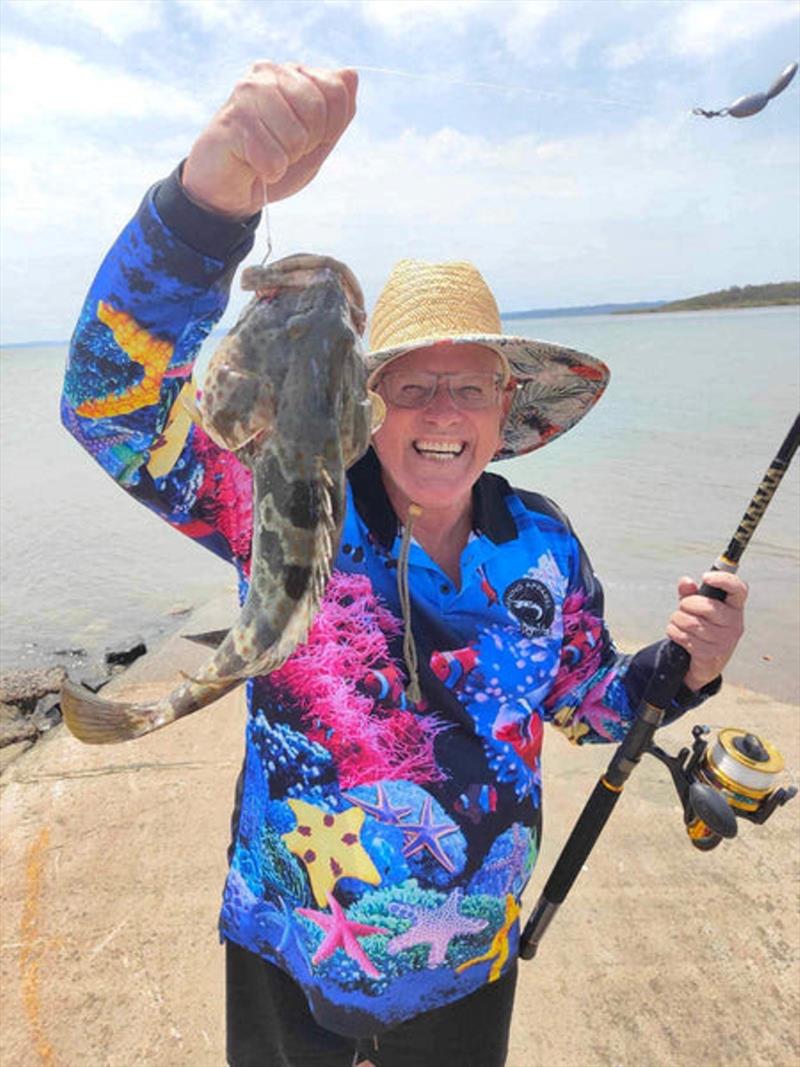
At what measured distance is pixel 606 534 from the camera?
14.0 m

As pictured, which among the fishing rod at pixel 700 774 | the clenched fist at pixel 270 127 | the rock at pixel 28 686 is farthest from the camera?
the rock at pixel 28 686

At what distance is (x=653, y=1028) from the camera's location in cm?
368

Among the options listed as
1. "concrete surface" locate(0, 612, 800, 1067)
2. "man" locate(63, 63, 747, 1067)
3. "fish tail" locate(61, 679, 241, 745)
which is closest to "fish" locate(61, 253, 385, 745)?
"fish tail" locate(61, 679, 241, 745)

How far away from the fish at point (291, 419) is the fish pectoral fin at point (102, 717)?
269 millimetres

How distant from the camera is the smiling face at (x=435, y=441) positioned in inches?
89.2

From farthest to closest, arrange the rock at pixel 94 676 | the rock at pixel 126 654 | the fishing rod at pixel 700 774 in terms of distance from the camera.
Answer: the rock at pixel 126 654 → the rock at pixel 94 676 → the fishing rod at pixel 700 774

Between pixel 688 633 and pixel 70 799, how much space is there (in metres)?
4.52

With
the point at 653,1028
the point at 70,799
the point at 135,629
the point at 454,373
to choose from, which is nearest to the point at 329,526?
the point at 454,373

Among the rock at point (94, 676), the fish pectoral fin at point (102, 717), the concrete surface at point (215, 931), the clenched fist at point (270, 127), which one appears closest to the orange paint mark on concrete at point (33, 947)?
the concrete surface at point (215, 931)

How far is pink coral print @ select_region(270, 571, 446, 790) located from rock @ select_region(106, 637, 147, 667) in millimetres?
8172

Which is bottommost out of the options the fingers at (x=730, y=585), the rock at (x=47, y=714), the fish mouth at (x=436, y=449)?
the rock at (x=47, y=714)

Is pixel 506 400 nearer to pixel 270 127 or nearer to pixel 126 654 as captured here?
pixel 270 127

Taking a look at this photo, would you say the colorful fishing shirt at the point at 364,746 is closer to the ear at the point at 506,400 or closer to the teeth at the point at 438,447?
the teeth at the point at 438,447

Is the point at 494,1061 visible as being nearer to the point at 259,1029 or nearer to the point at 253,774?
the point at 259,1029
